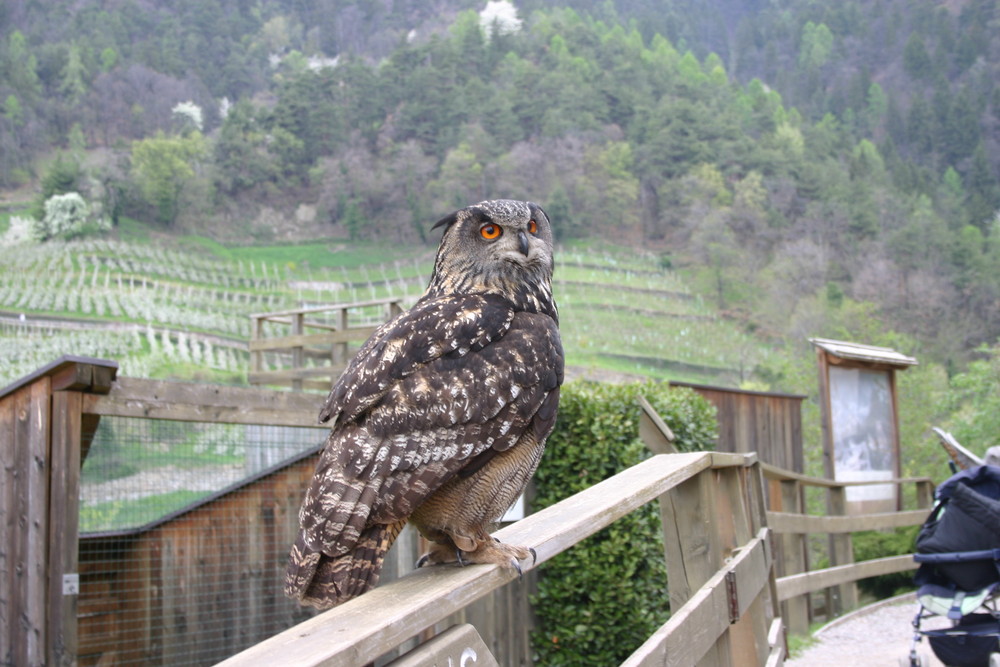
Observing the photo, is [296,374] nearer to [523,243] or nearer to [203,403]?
[203,403]

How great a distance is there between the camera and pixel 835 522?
6902 mm

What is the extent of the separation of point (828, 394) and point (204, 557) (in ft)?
18.7

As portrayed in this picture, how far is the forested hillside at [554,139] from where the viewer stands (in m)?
53.9

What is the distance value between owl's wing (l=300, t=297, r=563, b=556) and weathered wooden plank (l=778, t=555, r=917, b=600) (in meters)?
3.53

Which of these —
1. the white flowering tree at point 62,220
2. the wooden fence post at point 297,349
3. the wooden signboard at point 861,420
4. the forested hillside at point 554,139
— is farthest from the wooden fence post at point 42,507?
the forested hillside at point 554,139

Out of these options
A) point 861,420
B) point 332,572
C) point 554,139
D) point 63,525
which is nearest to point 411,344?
point 332,572

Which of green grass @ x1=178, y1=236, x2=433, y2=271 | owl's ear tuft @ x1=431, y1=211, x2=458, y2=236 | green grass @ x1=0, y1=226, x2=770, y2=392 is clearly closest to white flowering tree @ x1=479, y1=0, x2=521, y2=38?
green grass @ x1=0, y1=226, x2=770, y2=392

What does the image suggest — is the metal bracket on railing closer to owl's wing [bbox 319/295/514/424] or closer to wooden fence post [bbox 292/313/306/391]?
owl's wing [bbox 319/295/514/424]

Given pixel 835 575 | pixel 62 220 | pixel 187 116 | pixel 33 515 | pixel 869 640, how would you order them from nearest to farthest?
pixel 33 515
pixel 869 640
pixel 835 575
pixel 62 220
pixel 187 116

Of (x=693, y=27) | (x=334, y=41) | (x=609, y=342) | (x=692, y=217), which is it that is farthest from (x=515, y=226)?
(x=693, y=27)

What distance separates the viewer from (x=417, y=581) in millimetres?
1658

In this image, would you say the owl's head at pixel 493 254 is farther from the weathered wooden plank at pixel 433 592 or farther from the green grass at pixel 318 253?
the green grass at pixel 318 253

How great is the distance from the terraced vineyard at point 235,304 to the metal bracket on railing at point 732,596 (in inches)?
1209

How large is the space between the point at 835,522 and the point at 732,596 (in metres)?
4.87
